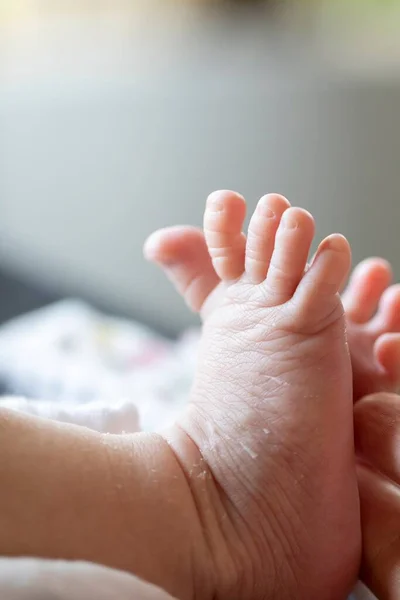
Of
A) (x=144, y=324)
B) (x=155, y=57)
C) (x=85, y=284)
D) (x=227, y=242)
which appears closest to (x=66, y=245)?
(x=85, y=284)

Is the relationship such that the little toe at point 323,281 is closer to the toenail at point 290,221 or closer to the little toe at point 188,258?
the toenail at point 290,221

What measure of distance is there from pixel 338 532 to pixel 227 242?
23 cm

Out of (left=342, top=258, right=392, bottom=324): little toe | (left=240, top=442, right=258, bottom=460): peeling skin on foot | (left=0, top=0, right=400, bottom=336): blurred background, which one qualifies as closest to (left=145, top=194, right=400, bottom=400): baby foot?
(left=342, top=258, right=392, bottom=324): little toe

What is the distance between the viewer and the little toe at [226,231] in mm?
534

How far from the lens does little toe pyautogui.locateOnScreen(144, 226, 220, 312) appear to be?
627 millimetres

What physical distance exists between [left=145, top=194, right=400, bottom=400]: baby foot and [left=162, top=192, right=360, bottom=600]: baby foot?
8 cm

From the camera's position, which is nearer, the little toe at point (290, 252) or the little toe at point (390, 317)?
the little toe at point (290, 252)

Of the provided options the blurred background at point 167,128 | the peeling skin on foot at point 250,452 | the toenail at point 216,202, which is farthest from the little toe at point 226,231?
the blurred background at point 167,128

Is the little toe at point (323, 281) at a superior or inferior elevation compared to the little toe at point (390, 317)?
superior

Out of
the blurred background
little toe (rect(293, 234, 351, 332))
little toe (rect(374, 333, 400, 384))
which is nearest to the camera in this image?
little toe (rect(293, 234, 351, 332))

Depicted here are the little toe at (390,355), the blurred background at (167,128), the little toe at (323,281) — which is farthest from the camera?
the blurred background at (167,128)

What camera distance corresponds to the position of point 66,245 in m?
1.90

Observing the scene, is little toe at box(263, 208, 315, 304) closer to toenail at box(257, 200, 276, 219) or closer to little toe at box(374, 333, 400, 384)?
toenail at box(257, 200, 276, 219)

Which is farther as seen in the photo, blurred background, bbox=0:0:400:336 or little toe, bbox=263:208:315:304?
blurred background, bbox=0:0:400:336
